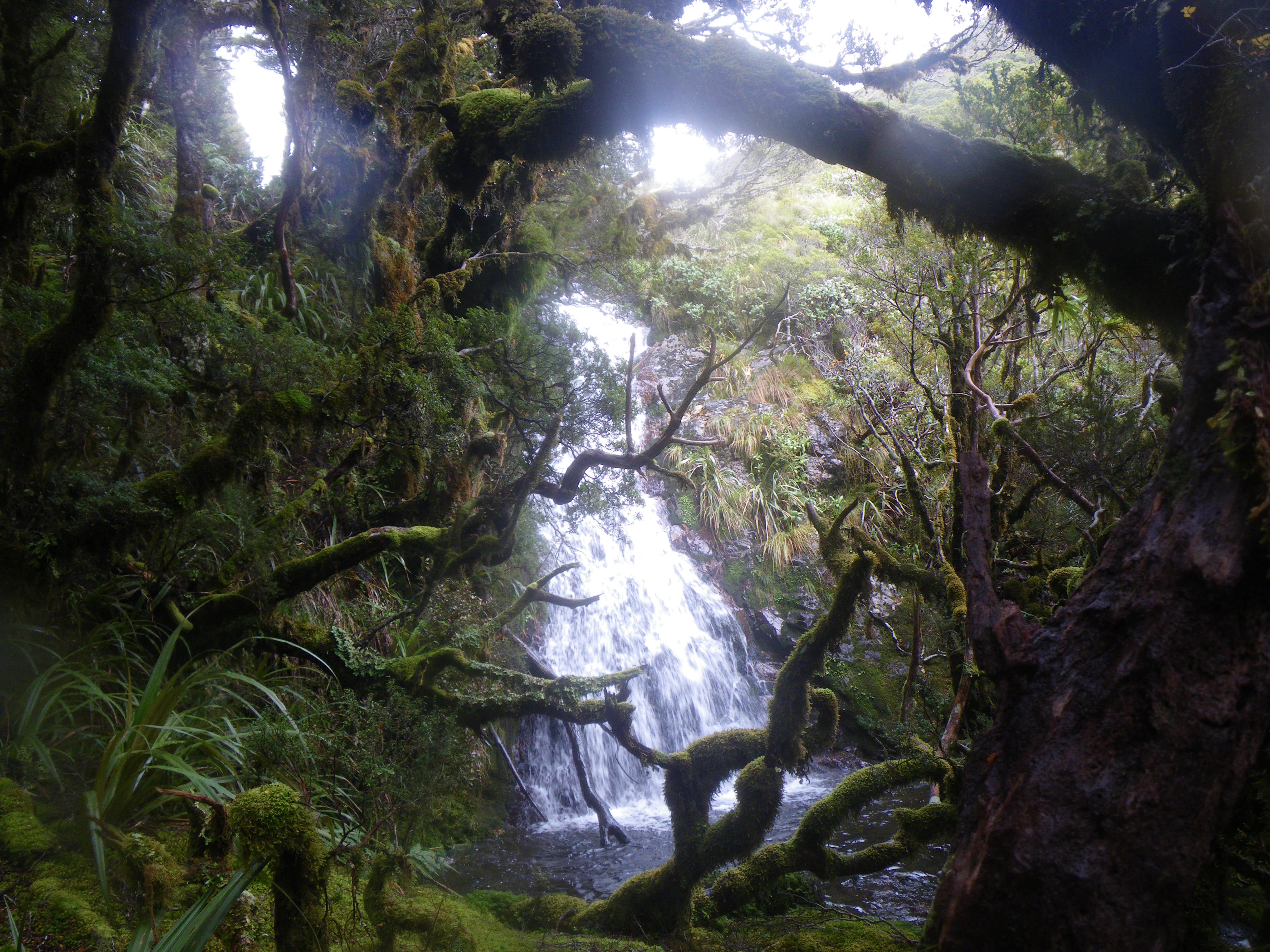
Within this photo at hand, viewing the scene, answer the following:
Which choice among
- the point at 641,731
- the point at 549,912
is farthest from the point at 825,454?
the point at 549,912

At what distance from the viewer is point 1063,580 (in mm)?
4219

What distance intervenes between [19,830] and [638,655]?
21.8ft

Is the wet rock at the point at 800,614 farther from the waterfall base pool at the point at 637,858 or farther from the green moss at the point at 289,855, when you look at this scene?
the green moss at the point at 289,855

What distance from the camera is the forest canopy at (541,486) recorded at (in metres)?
1.68

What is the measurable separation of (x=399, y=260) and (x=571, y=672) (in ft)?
18.1

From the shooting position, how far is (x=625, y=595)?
29.9 ft

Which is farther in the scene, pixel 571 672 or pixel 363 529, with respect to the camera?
pixel 571 672

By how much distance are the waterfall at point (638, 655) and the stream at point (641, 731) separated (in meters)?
0.02

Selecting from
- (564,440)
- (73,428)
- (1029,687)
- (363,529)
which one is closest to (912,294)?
(564,440)

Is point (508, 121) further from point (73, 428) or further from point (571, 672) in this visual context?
point (571, 672)

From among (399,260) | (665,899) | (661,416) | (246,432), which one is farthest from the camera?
(661,416)

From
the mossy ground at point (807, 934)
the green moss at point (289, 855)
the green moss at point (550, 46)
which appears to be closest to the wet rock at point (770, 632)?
the mossy ground at point (807, 934)

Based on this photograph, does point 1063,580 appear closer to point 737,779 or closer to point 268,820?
point 737,779

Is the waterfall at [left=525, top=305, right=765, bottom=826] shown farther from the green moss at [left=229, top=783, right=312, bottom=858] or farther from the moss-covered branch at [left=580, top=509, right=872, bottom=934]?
the green moss at [left=229, top=783, right=312, bottom=858]
